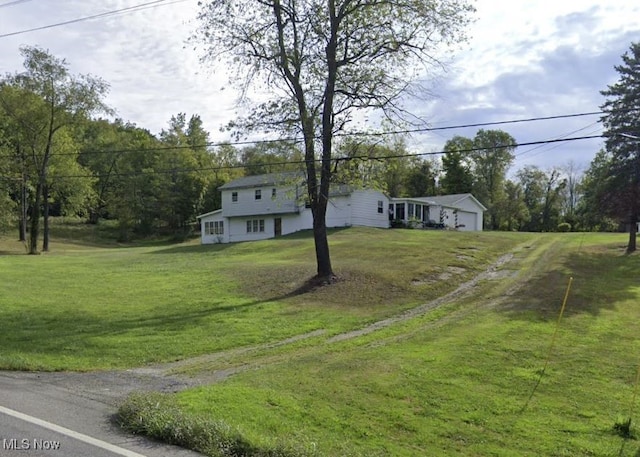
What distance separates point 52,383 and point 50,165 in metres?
41.5

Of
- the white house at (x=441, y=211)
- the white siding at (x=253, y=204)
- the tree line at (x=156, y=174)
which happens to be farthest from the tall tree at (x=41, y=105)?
the white house at (x=441, y=211)

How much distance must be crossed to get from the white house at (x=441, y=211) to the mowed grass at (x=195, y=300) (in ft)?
55.8

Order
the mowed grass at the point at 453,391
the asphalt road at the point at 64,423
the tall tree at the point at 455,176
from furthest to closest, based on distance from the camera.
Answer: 1. the tall tree at the point at 455,176
2. the mowed grass at the point at 453,391
3. the asphalt road at the point at 64,423

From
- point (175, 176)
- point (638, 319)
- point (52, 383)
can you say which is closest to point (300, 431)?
point (52, 383)

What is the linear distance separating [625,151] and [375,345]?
2279 cm

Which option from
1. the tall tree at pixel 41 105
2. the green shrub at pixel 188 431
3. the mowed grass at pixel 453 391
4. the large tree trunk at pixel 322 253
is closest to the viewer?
the green shrub at pixel 188 431

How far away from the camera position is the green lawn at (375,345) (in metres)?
7.12

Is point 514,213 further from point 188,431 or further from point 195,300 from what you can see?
point 188,431

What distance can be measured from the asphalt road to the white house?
4088 cm

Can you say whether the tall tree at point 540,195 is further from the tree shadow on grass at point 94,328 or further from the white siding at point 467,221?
the tree shadow on grass at point 94,328

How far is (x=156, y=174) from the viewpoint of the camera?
66375 mm

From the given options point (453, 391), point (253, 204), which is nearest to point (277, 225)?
point (253, 204)

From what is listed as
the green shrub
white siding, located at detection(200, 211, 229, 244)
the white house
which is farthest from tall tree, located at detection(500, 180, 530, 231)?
the green shrub

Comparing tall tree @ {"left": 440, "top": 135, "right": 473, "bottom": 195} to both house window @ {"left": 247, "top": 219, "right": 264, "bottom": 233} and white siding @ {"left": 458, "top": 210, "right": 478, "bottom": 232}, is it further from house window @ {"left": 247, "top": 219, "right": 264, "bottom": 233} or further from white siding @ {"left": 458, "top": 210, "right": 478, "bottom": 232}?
house window @ {"left": 247, "top": 219, "right": 264, "bottom": 233}
